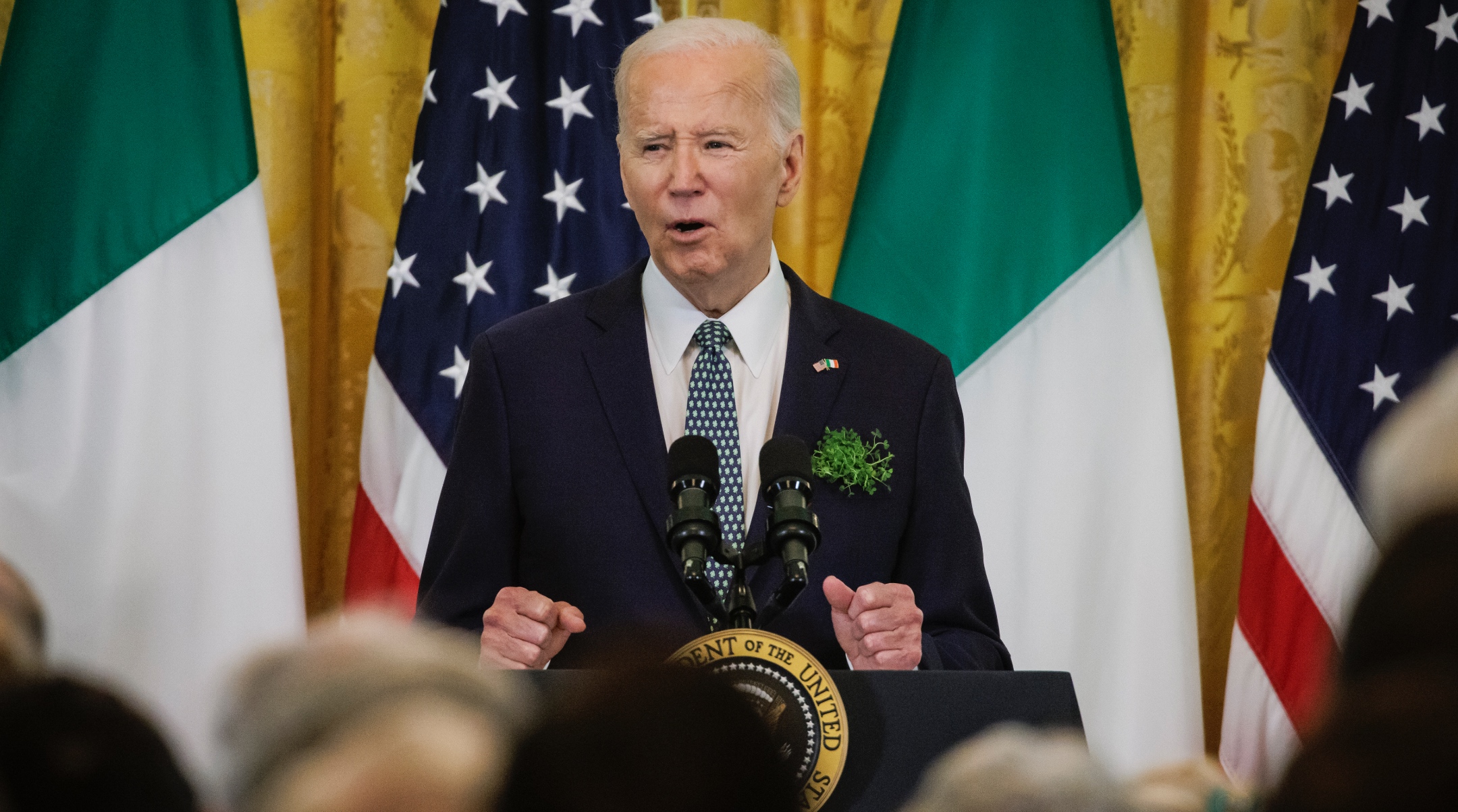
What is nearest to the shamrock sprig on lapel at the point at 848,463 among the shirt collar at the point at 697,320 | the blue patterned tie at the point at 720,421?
the blue patterned tie at the point at 720,421

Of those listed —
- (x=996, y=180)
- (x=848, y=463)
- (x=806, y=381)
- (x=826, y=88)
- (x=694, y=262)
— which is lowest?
(x=848, y=463)

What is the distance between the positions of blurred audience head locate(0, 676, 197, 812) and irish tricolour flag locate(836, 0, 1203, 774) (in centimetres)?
305

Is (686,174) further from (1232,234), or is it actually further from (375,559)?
(1232,234)

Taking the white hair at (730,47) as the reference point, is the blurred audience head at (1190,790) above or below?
below

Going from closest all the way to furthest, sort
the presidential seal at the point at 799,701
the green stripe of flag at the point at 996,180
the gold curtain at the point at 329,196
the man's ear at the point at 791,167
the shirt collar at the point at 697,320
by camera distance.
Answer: the presidential seal at the point at 799,701, the shirt collar at the point at 697,320, the man's ear at the point at 791,167, the green stripe of flag at the point at 996,180, the gold curtain at the point at 329,196

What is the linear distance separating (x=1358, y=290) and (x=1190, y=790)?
10.9 feet

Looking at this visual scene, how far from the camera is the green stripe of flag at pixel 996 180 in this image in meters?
3.47

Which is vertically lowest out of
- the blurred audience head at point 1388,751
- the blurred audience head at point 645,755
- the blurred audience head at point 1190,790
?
the blurred audience head at point 1190,790

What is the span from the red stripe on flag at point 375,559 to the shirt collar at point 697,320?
1.18 meters

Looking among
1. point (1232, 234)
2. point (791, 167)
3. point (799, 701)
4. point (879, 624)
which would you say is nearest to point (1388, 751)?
point (799, 701)

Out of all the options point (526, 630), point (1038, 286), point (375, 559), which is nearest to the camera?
point (526, 630)

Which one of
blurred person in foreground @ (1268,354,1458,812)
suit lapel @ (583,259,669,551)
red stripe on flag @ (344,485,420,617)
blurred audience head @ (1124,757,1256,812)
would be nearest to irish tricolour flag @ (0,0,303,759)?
red stripe on flag @ (344,485,420,617)

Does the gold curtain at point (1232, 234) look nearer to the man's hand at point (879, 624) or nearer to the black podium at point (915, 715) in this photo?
the man's hand at point (879, 624)

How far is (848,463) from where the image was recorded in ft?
7.43
